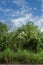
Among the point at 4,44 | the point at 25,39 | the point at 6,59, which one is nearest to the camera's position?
the point at 6,59

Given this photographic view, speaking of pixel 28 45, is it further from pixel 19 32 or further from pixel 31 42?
pixel 19 32

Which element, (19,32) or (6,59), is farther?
(19,32)

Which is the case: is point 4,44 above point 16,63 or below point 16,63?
above

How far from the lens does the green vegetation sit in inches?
527

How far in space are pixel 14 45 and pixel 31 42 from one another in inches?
53.5

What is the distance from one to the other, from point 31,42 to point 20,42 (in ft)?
2.76

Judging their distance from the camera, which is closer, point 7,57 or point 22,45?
point 7,57

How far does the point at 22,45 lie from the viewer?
15.4 meters

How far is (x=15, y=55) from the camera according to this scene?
13484 millimetres

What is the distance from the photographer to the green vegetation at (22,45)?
13.4 metres

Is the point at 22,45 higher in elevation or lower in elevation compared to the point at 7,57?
higher

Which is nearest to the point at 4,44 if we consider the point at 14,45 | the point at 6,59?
the point at 14,45

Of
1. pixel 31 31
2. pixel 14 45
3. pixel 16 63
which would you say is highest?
pixel 31 31

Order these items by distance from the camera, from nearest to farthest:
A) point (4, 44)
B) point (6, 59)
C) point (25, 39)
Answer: point (6, 59), point (4, 44), point (25, 39)
